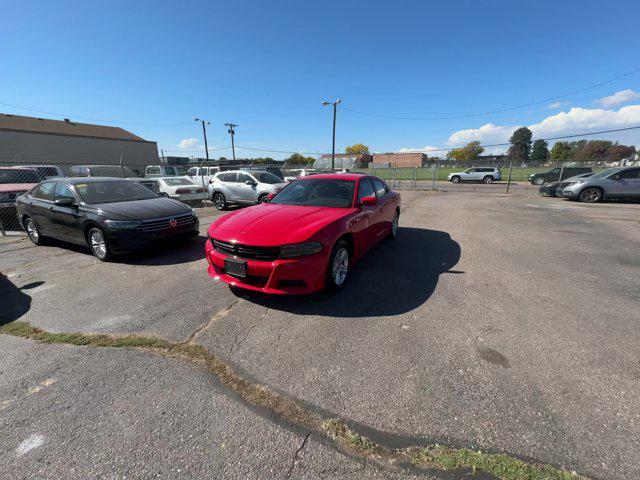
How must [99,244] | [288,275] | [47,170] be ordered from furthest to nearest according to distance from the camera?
[47,170] < [99,244] < [288,275]

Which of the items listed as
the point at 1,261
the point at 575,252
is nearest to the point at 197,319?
the point at 1,261

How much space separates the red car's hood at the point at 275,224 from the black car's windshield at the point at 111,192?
3.07 meters

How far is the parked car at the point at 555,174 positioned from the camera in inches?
808

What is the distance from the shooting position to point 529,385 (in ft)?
7.25

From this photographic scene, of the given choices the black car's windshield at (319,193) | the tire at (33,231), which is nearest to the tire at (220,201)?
the tire at (33,231)

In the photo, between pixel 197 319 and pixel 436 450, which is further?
pixel 197 319

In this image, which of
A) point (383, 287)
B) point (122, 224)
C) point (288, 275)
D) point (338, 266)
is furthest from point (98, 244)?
point (383, 287)

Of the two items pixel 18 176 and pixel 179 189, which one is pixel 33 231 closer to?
pixel 18 176

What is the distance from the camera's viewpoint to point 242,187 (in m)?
11.5

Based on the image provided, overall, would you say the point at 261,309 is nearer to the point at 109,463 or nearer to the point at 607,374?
the point at 109,463

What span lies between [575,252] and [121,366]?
23.8 feet

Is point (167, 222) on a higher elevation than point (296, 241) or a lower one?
lower

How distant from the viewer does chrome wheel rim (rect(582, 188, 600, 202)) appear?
12.5m

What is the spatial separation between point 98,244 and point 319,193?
408 cm
